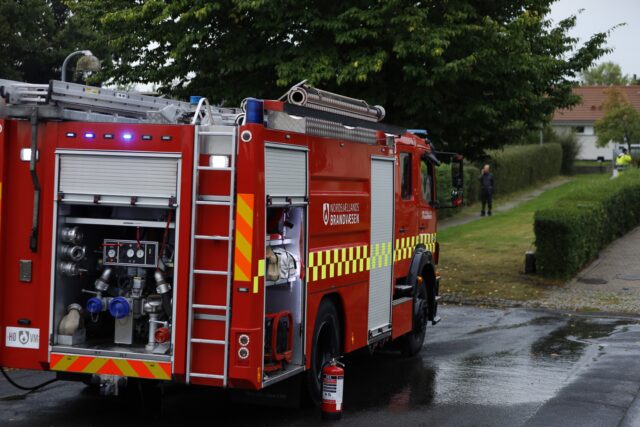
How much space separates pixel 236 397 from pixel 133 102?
2780 mm

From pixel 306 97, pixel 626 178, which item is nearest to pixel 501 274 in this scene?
pixel 626 178

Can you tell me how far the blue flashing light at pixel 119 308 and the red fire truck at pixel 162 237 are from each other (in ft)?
0.04

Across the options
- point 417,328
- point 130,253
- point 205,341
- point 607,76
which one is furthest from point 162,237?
point 607,76

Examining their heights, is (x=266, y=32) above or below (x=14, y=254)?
above

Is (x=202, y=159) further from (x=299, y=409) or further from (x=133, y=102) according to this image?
(x=299, y=409)

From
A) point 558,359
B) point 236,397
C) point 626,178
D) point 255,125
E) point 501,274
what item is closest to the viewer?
point 255,125

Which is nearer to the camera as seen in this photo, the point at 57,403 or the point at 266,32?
the point at 57,403

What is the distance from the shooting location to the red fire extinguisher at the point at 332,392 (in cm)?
846

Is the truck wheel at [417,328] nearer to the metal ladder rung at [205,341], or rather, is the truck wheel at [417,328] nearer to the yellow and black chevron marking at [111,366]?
the metal ladder rung at [205,341]

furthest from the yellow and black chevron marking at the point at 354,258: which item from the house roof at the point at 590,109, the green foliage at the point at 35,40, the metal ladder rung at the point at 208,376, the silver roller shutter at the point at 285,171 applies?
the house roof at the point at 590,109

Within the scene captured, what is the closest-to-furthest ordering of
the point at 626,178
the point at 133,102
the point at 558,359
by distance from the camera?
the point at 133,102, the point at 558,359, the point at 626,178

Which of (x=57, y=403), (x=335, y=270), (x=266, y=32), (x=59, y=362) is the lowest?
(x=57, y=403)

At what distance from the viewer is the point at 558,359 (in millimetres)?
12086

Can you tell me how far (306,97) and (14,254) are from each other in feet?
8.99
